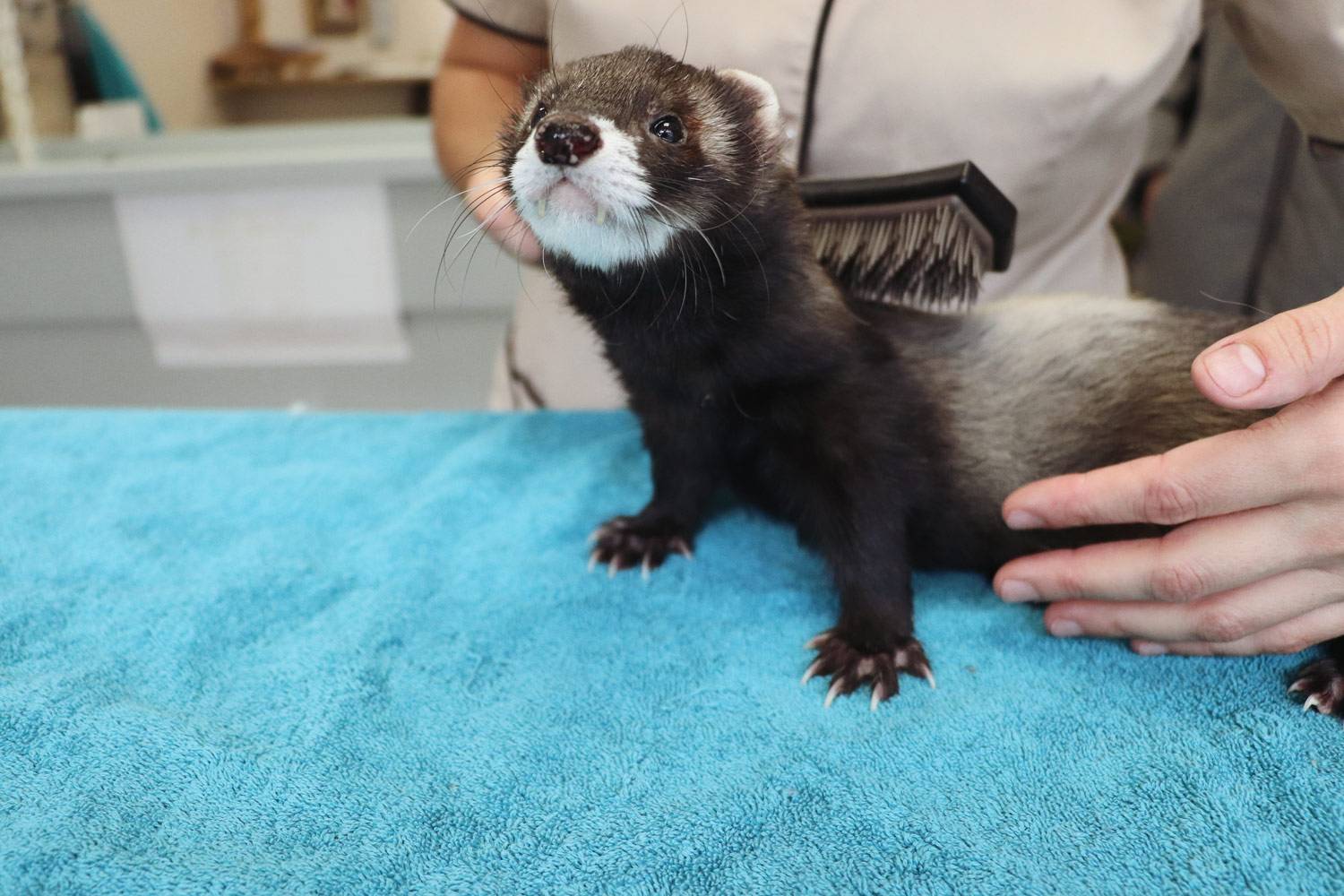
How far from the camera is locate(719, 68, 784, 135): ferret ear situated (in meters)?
0.77

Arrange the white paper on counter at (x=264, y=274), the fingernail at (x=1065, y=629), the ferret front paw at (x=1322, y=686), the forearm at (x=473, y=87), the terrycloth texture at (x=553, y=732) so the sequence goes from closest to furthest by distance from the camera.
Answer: the terrycloth texture at (x=553, y=732) → the ferret front paw at (x=1322, y=686) → the fingernail at (x=1065, y=629) → the forearm at (x=473, y=87) → the white paper on counter at (x=264, y=274)

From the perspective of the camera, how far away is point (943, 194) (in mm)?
771

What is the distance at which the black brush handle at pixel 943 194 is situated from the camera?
30.1 inches

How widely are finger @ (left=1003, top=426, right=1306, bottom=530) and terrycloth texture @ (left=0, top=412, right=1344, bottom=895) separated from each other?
0.10m

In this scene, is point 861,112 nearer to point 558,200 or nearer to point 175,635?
point 558,200

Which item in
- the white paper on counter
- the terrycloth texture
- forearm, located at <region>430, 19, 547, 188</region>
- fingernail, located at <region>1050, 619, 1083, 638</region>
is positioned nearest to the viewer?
the terrycloth texture

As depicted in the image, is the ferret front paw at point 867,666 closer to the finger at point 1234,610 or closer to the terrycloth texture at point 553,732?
the terrycloth texture at point 553,732

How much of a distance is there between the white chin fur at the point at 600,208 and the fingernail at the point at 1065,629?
42 centimetres

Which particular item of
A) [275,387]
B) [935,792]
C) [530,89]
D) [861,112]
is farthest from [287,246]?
[935,792]

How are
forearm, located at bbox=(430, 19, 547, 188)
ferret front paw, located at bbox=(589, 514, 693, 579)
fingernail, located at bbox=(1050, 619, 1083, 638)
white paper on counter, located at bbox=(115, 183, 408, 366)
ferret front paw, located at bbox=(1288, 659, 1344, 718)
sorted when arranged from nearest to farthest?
1. ferret front paw, located at bbox=(1288, 659, 1344, 718)
2. fingernail, located at bbox=(1050, 619, 1083, 638)
3. ferret front paw, located at bbox=(589, 514, 693, 579)
4. forearm, located at bbox=(430, 19, 547, 188)
5. white paper on counter, located at bbox=(115, 183, 408, 366)

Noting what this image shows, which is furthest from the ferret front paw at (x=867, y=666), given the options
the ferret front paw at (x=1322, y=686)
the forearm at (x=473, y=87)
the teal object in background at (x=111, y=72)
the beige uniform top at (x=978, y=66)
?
the teal object in background at (x=111, y=72)

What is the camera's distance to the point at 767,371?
754 mm

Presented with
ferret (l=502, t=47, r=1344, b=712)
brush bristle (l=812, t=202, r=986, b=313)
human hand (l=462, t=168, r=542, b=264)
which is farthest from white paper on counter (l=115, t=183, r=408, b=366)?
brush bristle (l=812, t=202, r=986, b=313)

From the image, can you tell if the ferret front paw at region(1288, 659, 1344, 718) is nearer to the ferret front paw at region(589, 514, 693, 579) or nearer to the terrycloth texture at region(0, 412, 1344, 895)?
the terrycloth texture at region(0, 412, 1344, 895)
